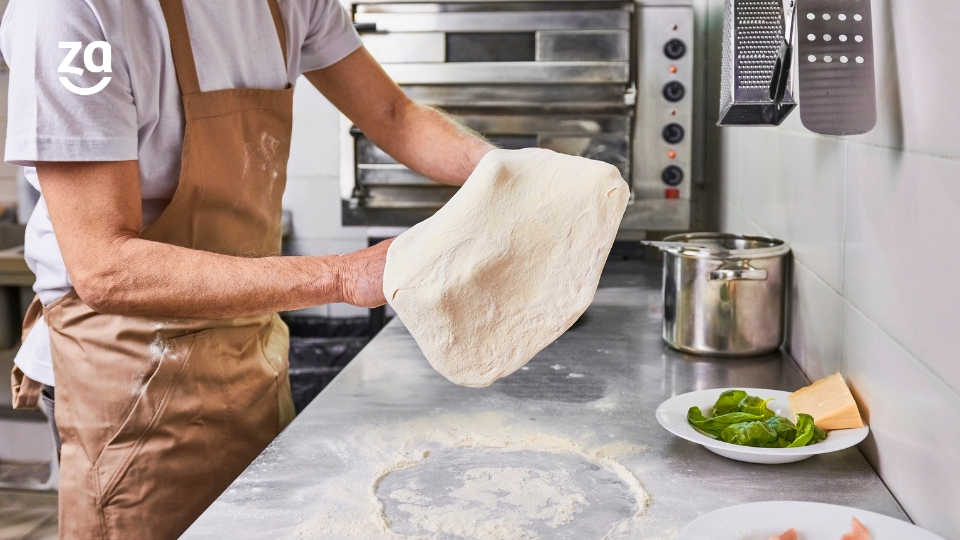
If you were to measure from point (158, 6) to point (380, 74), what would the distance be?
1.81 feet

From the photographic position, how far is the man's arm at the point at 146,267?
1.02m

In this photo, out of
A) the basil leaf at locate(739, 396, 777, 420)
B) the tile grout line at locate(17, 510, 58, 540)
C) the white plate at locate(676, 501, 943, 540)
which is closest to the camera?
the white plate at locate(676, 501, 943, 540)

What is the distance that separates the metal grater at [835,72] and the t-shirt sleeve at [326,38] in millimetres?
898

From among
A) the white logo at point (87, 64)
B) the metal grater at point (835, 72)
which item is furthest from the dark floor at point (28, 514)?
the metal grater at point (835, 72)

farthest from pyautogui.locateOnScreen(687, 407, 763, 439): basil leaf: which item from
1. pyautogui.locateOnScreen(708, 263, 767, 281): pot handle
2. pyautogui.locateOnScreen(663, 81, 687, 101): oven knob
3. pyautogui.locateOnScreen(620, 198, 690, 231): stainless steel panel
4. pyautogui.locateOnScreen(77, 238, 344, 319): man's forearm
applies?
pyautogui.locateOnScreen(663, 81, 687, 101): oven knob

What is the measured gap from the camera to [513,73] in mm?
2209

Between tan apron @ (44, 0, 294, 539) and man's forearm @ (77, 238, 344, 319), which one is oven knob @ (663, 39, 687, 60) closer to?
tan apron @ (44, 0, 294, 539)

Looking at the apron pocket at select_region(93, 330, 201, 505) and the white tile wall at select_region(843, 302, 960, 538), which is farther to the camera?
the apron pocket at select_region(93, 330, 201, 505)

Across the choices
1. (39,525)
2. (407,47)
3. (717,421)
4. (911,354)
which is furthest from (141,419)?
(39,525)

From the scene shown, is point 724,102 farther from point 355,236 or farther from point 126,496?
point 355,236

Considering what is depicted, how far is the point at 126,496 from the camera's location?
1.20m

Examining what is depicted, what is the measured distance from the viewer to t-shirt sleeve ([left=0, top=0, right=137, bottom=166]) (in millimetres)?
1040

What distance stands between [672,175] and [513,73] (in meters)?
0.53

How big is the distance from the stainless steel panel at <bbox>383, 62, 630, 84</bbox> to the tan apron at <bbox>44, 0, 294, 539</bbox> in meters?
0.97
